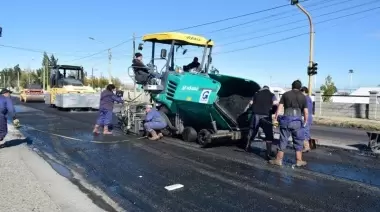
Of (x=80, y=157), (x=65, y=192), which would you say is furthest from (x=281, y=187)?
(x=80, y=157)

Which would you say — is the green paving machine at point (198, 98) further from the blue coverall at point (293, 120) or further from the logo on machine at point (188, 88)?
the blue coverall at point (293, 120)

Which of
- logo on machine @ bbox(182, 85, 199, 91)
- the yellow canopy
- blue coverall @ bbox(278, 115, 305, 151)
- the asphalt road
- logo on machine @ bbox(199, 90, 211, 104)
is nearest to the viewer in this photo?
the asphalt road

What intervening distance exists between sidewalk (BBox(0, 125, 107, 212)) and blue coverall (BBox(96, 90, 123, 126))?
14.8ft

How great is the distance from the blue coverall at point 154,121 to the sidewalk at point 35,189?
142 inches

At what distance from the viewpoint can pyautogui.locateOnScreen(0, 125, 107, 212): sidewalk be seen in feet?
17.8

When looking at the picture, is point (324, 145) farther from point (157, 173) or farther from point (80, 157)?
point (80, 157)

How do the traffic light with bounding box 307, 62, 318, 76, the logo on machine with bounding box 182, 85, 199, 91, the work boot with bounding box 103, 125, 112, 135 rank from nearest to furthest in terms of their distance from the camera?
1. the logo on machine with bounding box 182, 85, 199, 91
2. the work boot with bounding box 103, 125, 112, 135
3. the traffic light with bounding box 307, 62, 318, 76

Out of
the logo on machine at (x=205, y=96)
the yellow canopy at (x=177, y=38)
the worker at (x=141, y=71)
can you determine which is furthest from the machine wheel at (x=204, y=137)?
the yellow canopy at (x=177, y=38)

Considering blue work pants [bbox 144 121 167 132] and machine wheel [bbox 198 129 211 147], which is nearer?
machine wheel [bbox 198 129 211 147]

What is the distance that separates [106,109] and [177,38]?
3.40m

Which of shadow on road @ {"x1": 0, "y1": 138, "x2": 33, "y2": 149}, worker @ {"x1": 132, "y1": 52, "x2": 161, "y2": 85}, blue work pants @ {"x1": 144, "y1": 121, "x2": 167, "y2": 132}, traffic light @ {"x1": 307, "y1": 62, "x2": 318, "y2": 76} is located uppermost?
traffic light @ {"x1": 307, "y1": 62, "x2": 318, "y2": 76}

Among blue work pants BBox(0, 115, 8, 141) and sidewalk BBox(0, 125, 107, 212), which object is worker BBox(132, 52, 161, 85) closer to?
blue work pants BBox(0, 115, 8, 141)

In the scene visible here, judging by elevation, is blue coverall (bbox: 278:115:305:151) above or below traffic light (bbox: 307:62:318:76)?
below

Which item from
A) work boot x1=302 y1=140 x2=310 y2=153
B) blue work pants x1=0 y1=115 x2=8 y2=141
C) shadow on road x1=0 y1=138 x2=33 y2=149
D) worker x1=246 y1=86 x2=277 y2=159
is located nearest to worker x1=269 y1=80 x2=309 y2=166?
worker x1=246 y1=86 x2=277 y2=159
